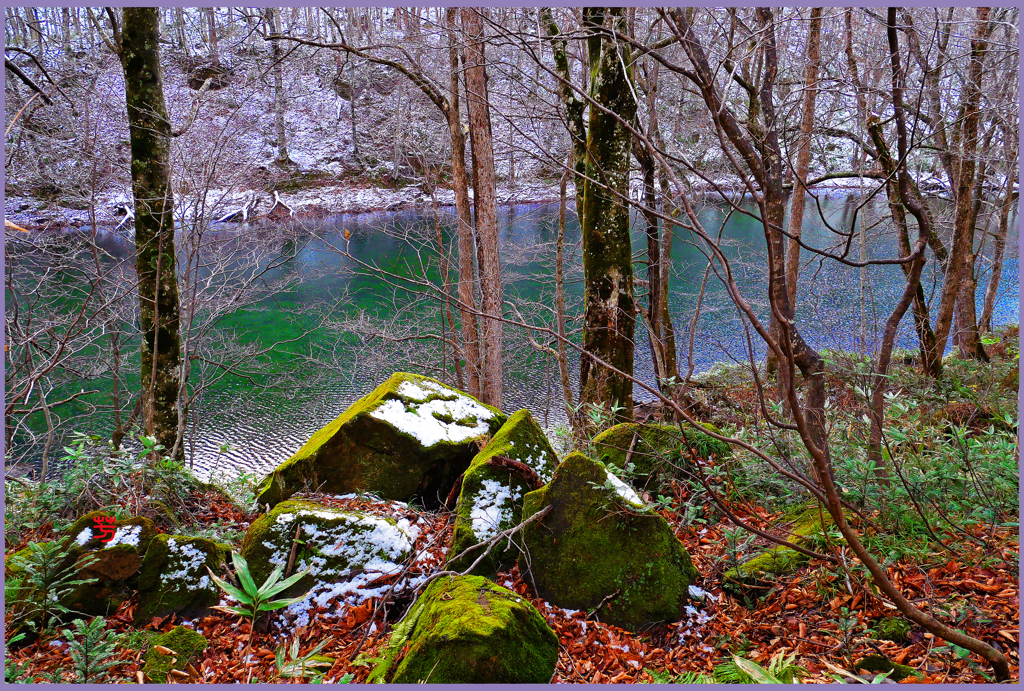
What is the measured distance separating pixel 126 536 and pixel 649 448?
10.9ft

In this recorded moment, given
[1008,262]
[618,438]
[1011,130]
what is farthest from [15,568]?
[1008,262]

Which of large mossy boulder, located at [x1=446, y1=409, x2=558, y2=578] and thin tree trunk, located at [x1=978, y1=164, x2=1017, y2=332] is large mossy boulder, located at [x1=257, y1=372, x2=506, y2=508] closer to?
large mossy boulder, located at [x1=446, y1=409, x2=558, y2=578]

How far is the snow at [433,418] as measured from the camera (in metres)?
4.32

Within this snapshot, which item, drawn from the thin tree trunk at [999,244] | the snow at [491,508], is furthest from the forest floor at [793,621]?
the thin tree trunk at [999,244]

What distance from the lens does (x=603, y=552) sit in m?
2.95

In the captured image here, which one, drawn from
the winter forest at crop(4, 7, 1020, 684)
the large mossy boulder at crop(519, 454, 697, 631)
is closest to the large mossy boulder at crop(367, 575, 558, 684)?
the winter forest at crop(4, 7, 1020, 684)

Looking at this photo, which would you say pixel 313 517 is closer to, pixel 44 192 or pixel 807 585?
pixel 807 585

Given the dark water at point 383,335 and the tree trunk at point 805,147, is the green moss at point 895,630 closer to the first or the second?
the tree trunk at point 805,147

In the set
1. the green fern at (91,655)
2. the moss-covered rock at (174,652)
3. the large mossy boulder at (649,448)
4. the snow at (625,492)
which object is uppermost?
the snow at (625,492)

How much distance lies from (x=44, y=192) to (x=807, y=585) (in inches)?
374

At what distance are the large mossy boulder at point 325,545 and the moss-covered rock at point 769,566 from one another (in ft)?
5.98

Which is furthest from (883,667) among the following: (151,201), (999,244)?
(999,244)

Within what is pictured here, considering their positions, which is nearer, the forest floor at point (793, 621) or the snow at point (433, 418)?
the forest floor at point (793, 621)

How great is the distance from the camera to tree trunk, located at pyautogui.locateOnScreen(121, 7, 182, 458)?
5.61 meters
